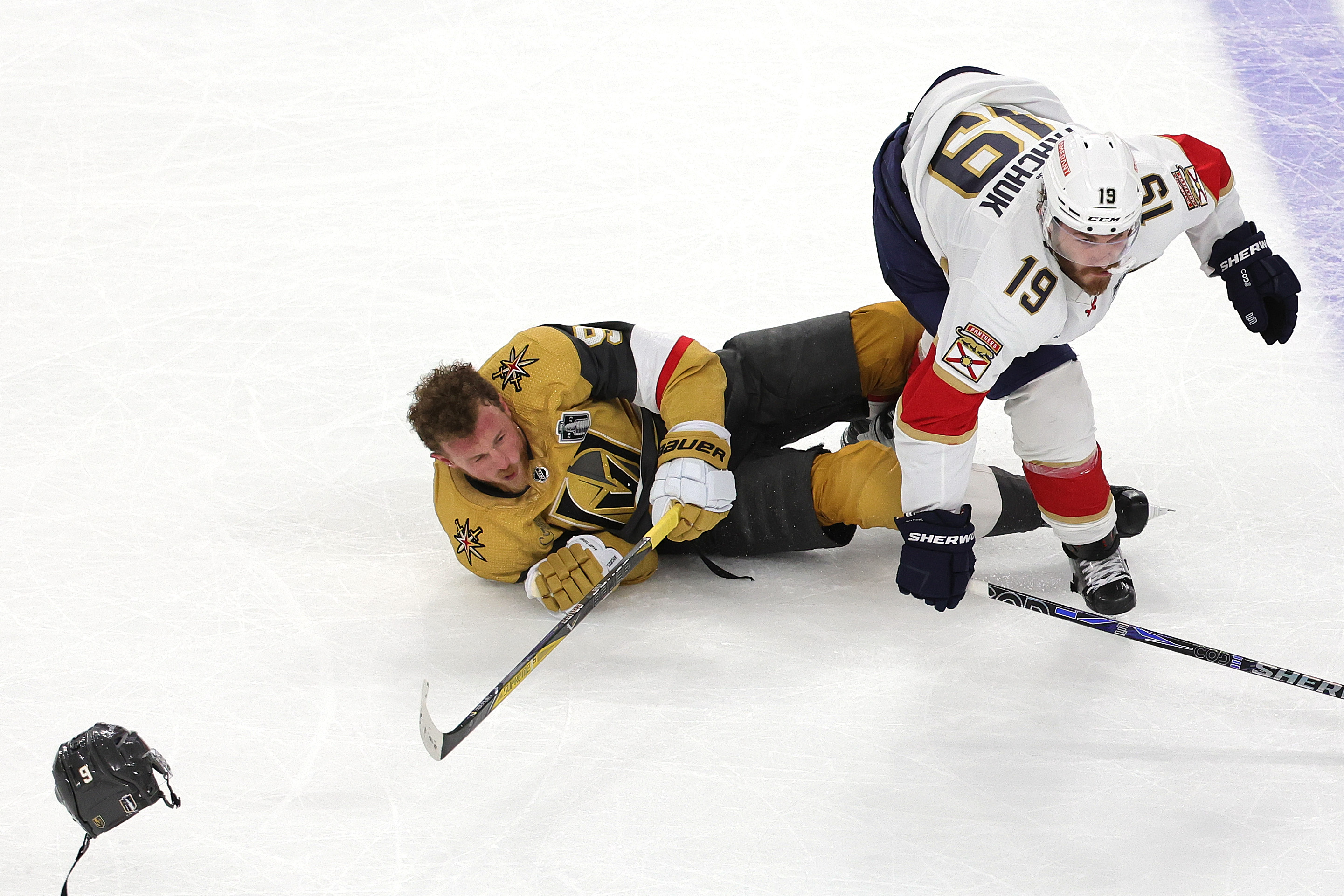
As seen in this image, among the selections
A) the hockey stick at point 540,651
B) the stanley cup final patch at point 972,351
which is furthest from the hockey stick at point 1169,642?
the hockey stick at point 540,651

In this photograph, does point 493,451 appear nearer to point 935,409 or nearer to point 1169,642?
point 935,409

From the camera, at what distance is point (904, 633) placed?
2.88 metres

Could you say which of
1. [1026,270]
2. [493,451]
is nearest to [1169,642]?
[1026,270]

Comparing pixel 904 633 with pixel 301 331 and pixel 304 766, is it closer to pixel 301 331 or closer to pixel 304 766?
pixel 304 766

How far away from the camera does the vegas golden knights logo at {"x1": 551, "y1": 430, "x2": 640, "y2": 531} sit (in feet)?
9.62

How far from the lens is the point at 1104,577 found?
291 centimetres

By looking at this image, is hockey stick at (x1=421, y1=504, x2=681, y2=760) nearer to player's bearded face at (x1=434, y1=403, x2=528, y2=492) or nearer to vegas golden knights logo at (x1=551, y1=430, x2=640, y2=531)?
vegas golden knights logo at (x1=551, y1=430, x2=640, y2=531)

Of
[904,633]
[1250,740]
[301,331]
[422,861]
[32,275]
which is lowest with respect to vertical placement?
[1250,740]

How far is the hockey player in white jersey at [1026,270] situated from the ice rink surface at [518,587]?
27 cm

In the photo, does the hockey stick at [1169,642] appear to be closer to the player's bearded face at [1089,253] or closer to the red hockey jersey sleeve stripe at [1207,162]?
Answer: the player's bearded face at [1089,253]

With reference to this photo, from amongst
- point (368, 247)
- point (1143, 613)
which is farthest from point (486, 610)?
point (368, 247)

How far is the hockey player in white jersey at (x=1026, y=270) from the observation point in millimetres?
2451

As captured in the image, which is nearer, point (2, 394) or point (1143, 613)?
point (1143, 613)

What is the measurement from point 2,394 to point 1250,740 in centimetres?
340
